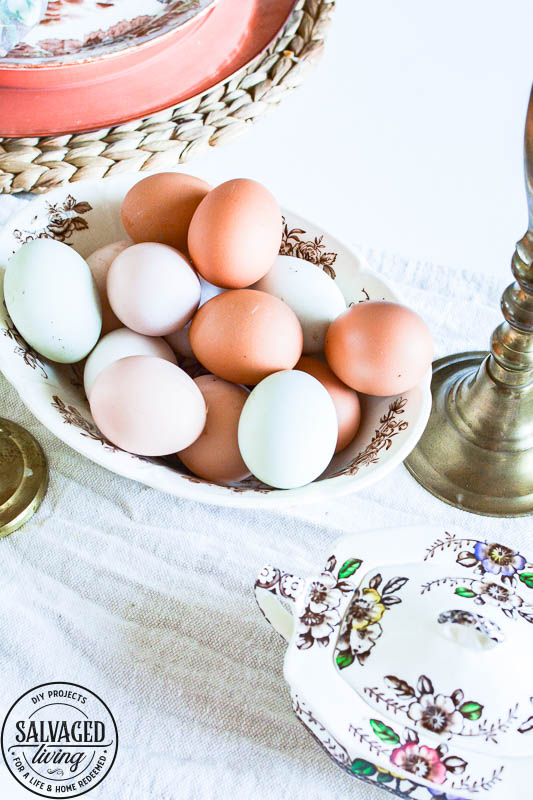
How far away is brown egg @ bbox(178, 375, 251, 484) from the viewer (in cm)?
50

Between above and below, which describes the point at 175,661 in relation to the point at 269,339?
below

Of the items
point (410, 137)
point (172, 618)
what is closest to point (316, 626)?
point (172, 618)

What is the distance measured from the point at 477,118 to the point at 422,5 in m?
0.22

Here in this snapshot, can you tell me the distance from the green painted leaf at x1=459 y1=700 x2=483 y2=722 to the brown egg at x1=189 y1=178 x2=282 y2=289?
0.29m

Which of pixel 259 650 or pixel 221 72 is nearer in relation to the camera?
pixel 259 650

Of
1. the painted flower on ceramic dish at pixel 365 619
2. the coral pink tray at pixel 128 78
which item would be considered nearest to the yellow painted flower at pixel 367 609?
the painted flower on ceramic dish at pixel 365 619

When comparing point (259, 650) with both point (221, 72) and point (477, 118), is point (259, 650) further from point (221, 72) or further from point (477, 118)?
point (477, 118)

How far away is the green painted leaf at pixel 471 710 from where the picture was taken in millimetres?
379

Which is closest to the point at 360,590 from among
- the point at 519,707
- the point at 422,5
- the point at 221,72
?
the point at 519,707

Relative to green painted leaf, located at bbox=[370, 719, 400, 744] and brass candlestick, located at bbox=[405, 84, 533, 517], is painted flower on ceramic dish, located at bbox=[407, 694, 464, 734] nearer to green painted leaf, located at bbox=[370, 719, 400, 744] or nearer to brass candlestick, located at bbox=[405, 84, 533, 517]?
green painted leaf, located at bbox=[370, 719, 400, 744]

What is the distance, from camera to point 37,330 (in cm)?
50

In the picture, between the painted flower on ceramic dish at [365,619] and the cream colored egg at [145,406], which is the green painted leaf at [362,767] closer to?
the painted flower on ceramic dish at [365,619]

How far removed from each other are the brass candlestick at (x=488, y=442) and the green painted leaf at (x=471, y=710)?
195 millimetres

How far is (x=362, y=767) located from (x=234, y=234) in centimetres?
31
